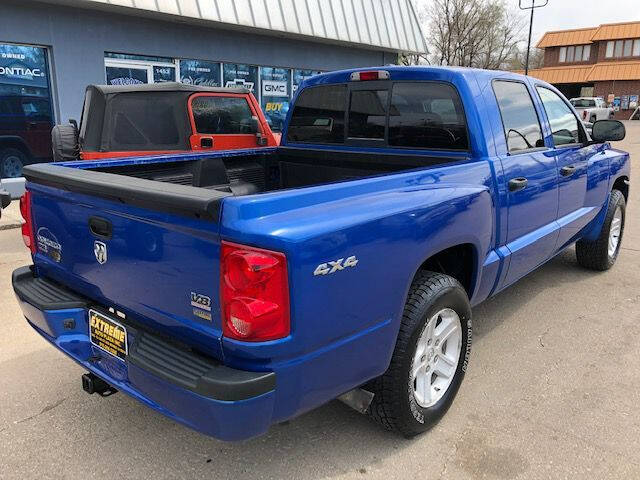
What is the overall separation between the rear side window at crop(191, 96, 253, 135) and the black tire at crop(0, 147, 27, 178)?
4936 millimetres

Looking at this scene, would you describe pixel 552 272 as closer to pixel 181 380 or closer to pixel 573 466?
pixel 573 466

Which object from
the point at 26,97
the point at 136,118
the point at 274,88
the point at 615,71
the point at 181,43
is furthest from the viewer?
the point at 615,71

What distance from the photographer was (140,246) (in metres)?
2.22

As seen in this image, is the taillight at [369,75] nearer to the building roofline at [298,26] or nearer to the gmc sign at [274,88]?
the building roofline at [298,26]

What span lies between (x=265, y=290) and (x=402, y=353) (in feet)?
3.00

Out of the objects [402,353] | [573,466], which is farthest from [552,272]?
[402,353]

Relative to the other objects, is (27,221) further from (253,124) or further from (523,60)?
(523,60)

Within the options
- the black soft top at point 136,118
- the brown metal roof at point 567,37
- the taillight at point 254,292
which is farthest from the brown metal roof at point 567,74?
the taillight at point 254,292

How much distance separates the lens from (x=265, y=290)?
1.90m

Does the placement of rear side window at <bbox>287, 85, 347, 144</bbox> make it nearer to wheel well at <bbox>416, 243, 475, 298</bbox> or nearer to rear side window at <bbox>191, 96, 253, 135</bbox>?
wheel well at <bbox>416, 243, 475, 298</bbox>

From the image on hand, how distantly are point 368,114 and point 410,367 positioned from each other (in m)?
1.95

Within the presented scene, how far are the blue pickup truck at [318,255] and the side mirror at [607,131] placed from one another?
71 centimetres

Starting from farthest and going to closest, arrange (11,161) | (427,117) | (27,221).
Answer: (11,161)
(427,117)
(27,221)

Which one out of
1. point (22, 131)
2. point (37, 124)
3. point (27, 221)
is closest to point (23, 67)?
point (37, 124)
